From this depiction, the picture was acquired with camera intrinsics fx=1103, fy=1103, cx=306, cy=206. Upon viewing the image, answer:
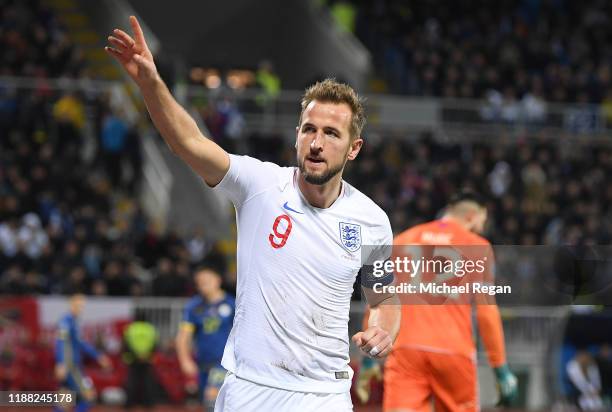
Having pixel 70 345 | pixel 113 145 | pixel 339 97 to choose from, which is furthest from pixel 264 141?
pixel 339 97

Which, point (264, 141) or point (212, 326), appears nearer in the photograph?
point (212, 326)

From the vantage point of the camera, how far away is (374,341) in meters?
4.73

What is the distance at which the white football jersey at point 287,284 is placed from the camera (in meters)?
4.77

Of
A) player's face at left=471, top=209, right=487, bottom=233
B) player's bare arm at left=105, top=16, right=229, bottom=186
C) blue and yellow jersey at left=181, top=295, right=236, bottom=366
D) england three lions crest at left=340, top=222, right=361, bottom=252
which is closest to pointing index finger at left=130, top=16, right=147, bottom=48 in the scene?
player's bare arm at left=105, top=16, right=229, bottom=186

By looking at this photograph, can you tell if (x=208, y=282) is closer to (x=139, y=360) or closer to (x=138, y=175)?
(x=139, y=360)

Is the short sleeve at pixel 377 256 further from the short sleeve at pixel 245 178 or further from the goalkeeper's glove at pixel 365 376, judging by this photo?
the goalkeeper's glove at pixel 365 376

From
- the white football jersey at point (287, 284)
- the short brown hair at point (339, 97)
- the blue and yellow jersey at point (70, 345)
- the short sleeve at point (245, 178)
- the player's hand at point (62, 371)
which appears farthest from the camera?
the blue and yellow jersey at point (70, 345)

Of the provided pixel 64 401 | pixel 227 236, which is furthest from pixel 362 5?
pixel 64 401

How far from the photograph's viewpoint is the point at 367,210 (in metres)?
5.08

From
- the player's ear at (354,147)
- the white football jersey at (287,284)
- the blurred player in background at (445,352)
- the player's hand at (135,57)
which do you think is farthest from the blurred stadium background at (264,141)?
the player's hand at (135,57)

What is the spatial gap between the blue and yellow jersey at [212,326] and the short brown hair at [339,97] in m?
6.69

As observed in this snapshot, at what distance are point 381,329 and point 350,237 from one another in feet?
1.42

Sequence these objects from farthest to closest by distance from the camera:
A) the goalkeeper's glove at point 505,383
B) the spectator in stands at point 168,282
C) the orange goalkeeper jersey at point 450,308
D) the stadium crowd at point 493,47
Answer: the stadium crowd at point 493,47, the spectator in stands at point 168,282, the goalkeeper's glove at point 505,383, the orange goalkeeper jersey at point 450,308

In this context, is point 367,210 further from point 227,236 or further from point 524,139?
point 524,139
